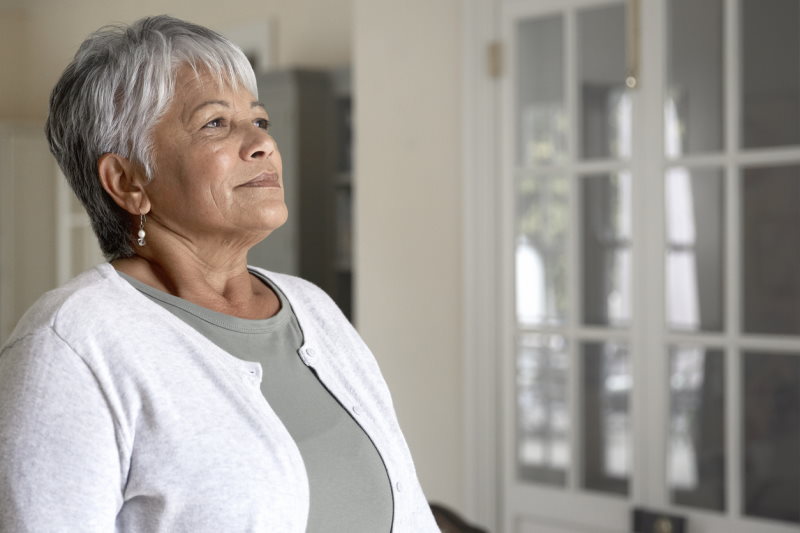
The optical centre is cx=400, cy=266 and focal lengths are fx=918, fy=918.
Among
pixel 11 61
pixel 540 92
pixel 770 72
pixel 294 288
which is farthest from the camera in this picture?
pixel 11 61

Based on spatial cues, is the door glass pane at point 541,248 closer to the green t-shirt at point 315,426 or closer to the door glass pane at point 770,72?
the door glass pane at point 770,72

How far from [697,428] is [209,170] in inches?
82.6

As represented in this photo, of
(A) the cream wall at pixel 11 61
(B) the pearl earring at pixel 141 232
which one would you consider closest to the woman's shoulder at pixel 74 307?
(B) the pearl earring at pixel 141 232

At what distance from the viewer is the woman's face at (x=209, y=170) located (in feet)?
3.87

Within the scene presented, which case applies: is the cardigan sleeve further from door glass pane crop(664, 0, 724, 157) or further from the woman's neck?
door glass pane crop(664, 0, 724, 157)

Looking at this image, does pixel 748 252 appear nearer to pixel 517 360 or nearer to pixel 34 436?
pixel 517 360

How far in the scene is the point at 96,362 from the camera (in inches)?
39.7

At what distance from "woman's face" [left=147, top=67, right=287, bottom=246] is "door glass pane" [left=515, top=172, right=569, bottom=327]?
6.57 ft

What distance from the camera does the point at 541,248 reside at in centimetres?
314

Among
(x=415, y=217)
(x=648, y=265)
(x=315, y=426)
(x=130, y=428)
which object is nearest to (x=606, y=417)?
(x=648, y=265)

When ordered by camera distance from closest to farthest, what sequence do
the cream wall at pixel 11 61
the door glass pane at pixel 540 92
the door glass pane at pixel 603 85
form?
the door glass pane at pixel 603 85 < the door glass pane at pixel 540 92 < the cream wall at pixel 11 61

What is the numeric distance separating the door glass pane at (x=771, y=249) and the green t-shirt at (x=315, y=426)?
183cm

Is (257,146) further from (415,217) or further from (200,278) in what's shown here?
(415,217)

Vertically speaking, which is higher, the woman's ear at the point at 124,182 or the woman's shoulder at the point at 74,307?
the woman's ear at the point at 124,182
